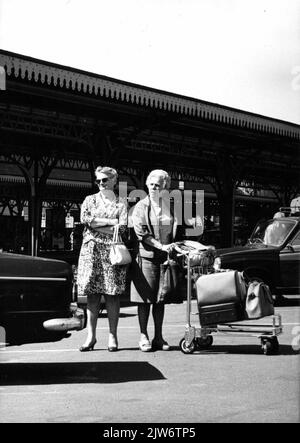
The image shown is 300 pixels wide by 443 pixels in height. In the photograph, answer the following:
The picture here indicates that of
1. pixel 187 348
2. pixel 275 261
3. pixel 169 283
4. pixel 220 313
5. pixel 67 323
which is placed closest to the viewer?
pixel 67 323

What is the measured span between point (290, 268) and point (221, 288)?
624 centimetres

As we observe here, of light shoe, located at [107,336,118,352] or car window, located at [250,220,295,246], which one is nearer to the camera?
light shoe, located at [107,336,118,352]

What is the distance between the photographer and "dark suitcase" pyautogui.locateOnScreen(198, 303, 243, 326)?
688cm

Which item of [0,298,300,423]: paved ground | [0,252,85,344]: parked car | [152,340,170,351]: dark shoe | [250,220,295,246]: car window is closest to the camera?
[0,298,300,423]: paved ground

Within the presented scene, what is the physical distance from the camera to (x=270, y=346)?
6.97m

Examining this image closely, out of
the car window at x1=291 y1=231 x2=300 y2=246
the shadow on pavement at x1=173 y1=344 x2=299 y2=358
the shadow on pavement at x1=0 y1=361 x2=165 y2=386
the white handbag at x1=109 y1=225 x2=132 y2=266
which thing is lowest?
the shadow on pavement at x1=0 y1=361 x2=165 y2=386

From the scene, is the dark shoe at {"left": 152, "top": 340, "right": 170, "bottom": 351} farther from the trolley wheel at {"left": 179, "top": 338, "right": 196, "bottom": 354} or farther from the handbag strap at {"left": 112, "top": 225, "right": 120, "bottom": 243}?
the handbag strap at {"left": 112, "top": 225, "right": 120, "bottom": 243}

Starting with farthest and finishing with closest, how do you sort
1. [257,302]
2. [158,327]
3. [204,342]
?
[204,342], [158,327], [257,302]

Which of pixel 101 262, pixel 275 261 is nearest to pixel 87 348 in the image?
pixel 101 262

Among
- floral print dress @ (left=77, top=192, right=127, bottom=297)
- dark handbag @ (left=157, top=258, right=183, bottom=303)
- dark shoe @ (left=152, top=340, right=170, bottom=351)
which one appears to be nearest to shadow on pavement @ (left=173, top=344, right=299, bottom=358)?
dark shoe @ (left=152, top=340, right=170, bottom=351)

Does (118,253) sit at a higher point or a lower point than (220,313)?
higher

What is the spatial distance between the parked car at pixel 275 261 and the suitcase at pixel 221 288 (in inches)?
210

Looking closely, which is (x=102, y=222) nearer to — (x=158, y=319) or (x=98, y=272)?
(x=98, y=272)
